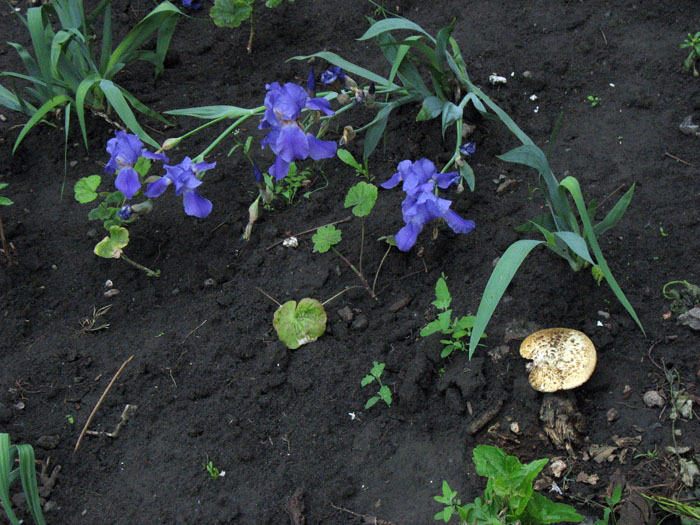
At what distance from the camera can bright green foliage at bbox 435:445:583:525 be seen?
4.07 feet

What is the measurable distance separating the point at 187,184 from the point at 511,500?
122 centimetres

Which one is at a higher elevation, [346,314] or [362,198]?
[362,198]

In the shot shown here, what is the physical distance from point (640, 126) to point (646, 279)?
0.65m

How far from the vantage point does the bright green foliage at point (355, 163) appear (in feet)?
6.78

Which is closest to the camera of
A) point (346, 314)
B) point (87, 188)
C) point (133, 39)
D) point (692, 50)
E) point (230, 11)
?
point (346, 314)

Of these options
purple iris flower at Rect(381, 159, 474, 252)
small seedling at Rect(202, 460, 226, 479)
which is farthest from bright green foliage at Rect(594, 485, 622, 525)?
small seedling at Rect(202, 460, 226, 479)

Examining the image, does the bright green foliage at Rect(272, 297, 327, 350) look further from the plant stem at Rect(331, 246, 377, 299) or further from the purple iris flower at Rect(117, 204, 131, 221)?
the purple iris flower at Rect(117, 204, 131, 221)

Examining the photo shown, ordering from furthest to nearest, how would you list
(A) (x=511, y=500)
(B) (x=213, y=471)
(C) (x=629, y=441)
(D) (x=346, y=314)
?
(D) (x=346, y=314) → (B) (x=213, y=471) → (C) (x=629, y=441) → (A) (x=511, y=500)

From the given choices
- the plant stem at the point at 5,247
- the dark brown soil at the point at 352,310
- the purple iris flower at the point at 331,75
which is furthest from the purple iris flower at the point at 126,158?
the purple iris flower at the point at 331,75

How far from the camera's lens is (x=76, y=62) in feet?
7.72

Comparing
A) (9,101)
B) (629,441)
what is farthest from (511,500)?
(9,101)

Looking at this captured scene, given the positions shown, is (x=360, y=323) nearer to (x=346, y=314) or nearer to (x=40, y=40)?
(x=346, y=314)

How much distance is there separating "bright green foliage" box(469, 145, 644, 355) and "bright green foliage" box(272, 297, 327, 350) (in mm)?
522

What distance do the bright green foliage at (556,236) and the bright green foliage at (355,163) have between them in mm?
558
